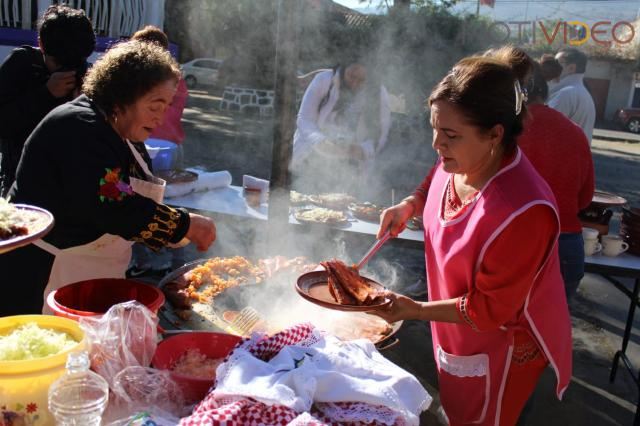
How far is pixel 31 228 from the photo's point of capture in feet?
5.05

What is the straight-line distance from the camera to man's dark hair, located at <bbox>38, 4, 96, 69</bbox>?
3.48 meters

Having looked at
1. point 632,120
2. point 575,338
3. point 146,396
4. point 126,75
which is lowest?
point 575,338

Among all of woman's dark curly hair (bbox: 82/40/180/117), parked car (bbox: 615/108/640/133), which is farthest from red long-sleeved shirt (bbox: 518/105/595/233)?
parked car (bbox: 615/108/640/133)

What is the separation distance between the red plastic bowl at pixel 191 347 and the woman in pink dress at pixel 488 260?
674mm

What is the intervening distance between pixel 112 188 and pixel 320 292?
0.97 metres

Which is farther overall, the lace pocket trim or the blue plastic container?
the blue plastic container

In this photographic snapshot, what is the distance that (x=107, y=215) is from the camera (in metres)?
2.08

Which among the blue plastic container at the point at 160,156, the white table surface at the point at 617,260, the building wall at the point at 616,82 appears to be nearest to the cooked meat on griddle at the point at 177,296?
the blue plastic container at the point at 160,156

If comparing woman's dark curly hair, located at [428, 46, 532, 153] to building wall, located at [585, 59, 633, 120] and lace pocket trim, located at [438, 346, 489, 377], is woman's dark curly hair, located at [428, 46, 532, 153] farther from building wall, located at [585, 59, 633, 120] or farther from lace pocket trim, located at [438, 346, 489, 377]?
building wall, located at [585, 59, 633, 120]

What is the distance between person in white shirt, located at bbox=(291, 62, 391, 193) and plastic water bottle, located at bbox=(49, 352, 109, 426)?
460 cm

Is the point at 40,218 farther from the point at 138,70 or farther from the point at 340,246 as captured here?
the point at 340,246

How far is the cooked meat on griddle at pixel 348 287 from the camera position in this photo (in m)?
2.16

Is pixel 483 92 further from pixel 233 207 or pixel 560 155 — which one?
pixel 233 207

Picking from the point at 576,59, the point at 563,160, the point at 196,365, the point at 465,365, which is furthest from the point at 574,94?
the point at 196,365
